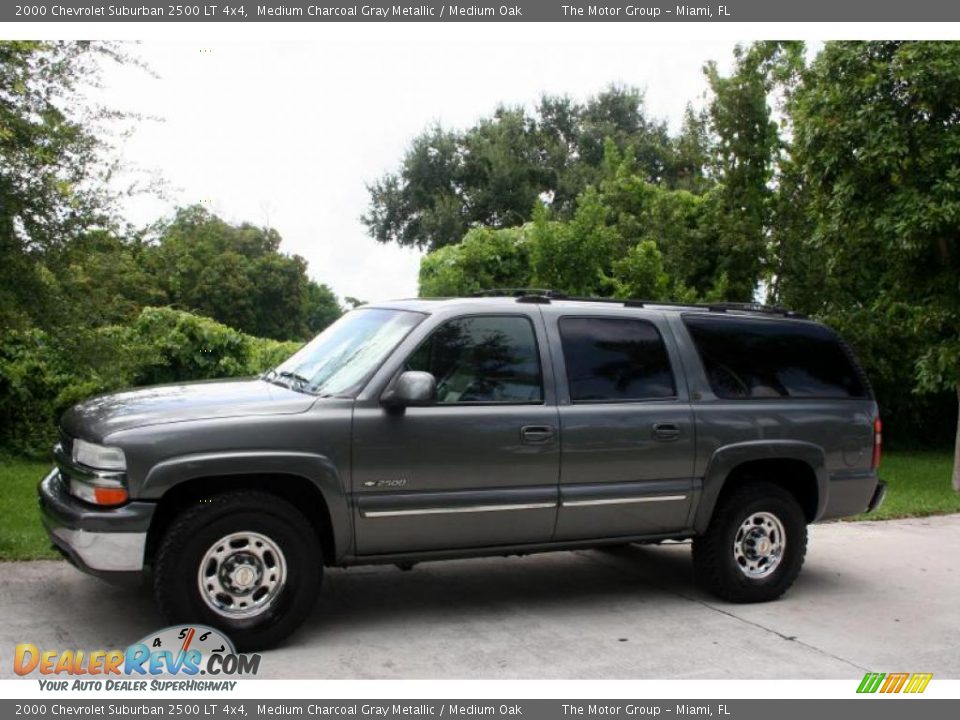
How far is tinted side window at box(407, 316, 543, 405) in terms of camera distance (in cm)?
616

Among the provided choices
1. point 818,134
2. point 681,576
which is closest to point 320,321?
point 818,134

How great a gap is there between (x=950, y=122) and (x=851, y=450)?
22.2 feet

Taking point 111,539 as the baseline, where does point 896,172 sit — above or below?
above

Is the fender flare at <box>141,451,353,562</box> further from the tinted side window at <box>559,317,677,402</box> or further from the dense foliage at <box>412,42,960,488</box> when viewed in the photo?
the dense foliage at <box>412,42,960,488</box>

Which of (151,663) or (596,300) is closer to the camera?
(151,663)

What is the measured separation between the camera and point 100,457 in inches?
214

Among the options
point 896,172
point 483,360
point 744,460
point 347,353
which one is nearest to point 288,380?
point 347,353

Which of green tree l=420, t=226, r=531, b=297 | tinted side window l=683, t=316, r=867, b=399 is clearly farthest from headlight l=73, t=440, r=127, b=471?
green tree l=420, t=226, r=531, b=297

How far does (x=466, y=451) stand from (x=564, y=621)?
4.37 feet

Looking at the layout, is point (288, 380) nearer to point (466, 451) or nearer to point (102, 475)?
point (466, 451)

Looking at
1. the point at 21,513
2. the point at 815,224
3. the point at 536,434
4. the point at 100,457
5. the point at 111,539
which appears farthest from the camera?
the point at 815,224

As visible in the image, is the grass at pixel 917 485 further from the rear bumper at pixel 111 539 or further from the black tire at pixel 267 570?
the rear bumper at pixel 111 539
